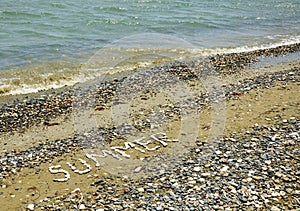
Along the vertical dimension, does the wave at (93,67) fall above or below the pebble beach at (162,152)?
above

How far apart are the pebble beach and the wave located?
1.33 meters

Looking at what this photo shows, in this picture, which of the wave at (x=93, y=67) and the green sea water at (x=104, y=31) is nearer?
the wave at (x=93, y=67)

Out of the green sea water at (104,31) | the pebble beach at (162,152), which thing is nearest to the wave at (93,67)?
the green sea water at (104,31)

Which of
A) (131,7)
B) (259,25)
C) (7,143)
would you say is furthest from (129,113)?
(131,7)

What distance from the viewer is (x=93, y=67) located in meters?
16.8

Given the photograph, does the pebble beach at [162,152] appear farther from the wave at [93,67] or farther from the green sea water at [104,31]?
the green sea water at [104,31]

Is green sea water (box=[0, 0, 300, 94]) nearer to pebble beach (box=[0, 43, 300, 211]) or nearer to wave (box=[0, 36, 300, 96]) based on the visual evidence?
wave (box=[0, 36, 300, 96])

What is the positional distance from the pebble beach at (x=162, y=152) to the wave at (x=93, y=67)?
4.37ft

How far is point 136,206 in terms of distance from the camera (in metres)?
6.56

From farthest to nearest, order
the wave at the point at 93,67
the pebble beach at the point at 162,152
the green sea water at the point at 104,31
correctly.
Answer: the green sea water at the point at 104,31 < the wave at the point at 93,67 < the pebble beach at the point at 162,152

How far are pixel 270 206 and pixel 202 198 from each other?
4.16 ft

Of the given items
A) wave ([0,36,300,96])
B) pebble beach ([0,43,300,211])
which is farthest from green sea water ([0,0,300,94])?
pebble beach ([0,43,300,211])

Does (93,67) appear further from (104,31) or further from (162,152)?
(162,152)

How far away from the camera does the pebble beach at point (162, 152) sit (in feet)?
22.1
